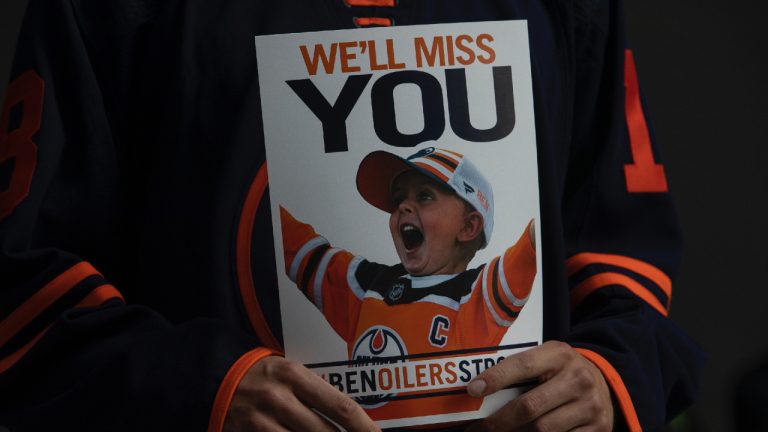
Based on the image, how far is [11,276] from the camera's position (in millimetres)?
824

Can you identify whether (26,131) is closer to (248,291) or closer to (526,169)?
(248,291)

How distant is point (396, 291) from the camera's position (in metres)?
0.80

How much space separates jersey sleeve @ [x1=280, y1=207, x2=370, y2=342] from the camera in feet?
2.63

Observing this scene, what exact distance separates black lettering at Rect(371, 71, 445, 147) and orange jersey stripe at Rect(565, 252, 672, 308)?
9.0 inches

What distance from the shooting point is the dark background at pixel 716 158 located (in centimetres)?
227

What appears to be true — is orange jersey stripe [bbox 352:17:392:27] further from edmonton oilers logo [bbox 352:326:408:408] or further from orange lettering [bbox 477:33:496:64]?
edmonton oilers logo [bbox 352:326:408:408]

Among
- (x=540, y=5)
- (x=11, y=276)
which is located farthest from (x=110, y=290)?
(x=540, y=5)

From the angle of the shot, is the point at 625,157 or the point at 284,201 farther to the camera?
the point at 625,157

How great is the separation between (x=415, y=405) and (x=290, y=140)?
0.22m

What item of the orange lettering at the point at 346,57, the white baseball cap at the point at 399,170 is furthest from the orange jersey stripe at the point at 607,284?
the orange lettering at the point at 346,57

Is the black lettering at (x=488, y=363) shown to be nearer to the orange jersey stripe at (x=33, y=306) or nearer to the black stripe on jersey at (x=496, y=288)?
the black stripe on jersey at (x=496, y=288)

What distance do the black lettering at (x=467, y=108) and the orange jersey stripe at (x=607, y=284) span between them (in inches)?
7.7

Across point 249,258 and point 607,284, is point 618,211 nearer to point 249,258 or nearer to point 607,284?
point 607,284

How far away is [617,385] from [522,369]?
0.10 meters
